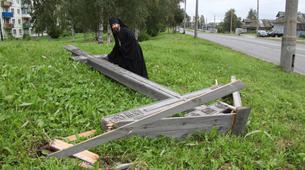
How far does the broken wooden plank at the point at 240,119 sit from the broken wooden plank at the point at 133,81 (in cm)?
77

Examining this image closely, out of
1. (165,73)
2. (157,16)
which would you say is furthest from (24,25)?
(165,73)

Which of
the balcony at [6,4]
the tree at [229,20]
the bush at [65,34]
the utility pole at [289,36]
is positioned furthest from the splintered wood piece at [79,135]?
the tree at [229,20]

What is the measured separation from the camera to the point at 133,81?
5.02m

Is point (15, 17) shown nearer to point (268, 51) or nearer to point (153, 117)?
point (268, 51)

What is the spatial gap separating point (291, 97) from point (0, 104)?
5.51m

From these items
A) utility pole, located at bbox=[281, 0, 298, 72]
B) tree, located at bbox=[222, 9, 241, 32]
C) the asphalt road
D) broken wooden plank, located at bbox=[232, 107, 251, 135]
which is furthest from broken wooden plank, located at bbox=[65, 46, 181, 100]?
tree, located at bbox=[222, 9, 241, 32]

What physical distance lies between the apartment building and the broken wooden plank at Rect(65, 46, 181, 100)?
60.7m

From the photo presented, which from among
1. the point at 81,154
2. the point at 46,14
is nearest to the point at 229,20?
the point at 46,14

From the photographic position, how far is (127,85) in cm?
516

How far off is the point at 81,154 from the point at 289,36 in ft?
34.3

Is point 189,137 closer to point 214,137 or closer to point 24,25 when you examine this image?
point 214,137

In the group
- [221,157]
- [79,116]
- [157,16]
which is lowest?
[221,157]

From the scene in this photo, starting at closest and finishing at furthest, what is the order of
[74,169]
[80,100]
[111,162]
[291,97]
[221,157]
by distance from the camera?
[74,169] < [111,162] < [221,157] < [80,100] < [291,97]

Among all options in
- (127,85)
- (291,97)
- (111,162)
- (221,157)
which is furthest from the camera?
(291,97)
